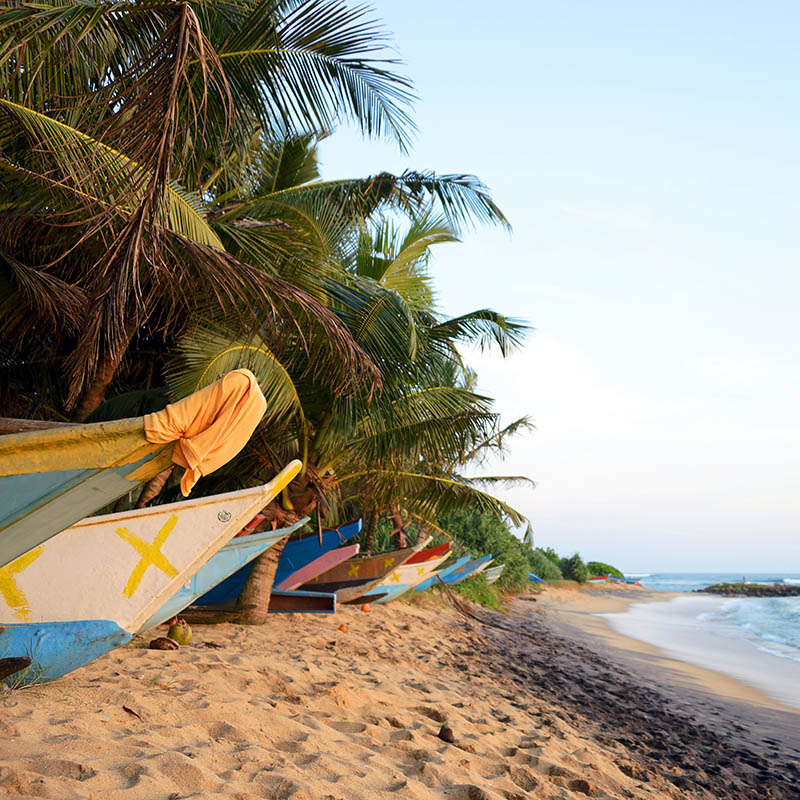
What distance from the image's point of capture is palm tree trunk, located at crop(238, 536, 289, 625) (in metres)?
8.42

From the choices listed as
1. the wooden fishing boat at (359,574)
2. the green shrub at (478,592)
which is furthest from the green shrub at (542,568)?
the wooden fishing boat at (359,574)

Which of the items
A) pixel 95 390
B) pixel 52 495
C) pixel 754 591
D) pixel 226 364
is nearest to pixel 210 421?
pixel 52 495

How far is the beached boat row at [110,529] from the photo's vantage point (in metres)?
2.57

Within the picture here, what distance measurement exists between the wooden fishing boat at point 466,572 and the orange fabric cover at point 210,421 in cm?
1521

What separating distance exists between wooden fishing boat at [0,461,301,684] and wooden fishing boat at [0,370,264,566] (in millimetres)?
1231

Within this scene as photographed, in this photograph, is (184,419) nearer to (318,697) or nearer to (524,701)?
(318,697)

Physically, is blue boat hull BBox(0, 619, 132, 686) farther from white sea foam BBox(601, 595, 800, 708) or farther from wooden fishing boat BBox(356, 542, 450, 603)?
white sea foam BBox(601, 595, 800, 708)

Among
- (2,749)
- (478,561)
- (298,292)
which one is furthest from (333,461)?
(478,561)

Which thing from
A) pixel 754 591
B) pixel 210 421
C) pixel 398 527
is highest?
pixel 754 591

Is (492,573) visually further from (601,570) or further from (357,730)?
(601,570)

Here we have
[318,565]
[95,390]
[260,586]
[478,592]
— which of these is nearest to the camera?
[95,390]

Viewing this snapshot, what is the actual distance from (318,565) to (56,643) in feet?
21.8

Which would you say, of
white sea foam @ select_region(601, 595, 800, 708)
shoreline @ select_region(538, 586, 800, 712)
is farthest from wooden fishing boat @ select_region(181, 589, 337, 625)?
white sea foam @ select_region(601, 595, 800, 708)

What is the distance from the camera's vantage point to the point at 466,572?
18.0 meters
